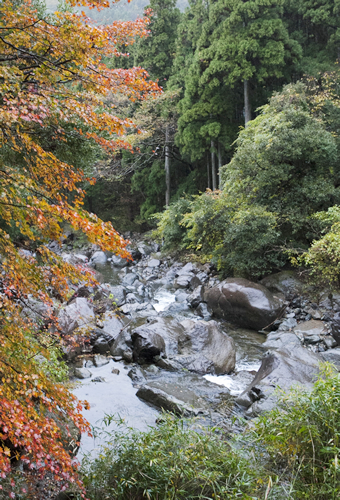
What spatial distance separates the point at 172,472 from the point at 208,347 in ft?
15.5

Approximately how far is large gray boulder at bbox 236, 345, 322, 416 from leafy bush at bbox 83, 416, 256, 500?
6.86 ft

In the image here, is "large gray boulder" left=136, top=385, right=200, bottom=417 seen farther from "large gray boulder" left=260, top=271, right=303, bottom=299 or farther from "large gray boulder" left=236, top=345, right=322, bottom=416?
"large gray boulder" left=260, top=271, right=303, bottom=299

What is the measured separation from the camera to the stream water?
4951 mm

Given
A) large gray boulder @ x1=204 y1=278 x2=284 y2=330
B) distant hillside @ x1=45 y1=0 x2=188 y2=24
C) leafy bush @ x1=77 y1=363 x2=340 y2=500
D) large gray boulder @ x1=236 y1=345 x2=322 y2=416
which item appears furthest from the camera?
large gray boulder @ x1=204 y1=278 x2=284 y2=330

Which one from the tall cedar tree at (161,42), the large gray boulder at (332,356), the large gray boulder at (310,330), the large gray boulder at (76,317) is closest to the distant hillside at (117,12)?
the tall cedar tree at (161,42)

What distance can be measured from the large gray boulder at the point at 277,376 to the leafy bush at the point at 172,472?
2092 millimetres

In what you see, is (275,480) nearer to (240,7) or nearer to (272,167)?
(272,167)

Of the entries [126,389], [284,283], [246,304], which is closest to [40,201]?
[126,389]

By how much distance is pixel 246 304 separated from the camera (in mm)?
8969

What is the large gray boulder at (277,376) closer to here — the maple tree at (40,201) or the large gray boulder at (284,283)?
the maple tree at (40,201)

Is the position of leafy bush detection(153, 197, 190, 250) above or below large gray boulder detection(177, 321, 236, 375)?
above

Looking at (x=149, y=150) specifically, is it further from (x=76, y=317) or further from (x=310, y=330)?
(x=310, y=330)

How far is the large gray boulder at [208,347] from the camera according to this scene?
6.71m

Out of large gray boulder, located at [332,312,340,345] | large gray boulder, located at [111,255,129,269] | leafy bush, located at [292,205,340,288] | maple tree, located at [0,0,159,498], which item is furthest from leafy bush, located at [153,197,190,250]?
maple tree, located at [0,0,159,498]
